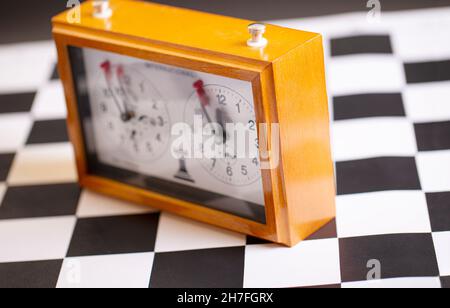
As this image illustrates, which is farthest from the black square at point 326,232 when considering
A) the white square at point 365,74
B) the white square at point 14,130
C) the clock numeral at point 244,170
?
the white square at point 14,130

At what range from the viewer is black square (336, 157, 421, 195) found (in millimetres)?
2297

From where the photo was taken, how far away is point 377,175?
235 cm

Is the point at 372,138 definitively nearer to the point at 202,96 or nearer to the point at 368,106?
the point at 368,106

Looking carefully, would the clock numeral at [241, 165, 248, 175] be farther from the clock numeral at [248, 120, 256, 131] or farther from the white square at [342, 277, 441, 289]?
the white square at [342, 277, 441, 289]

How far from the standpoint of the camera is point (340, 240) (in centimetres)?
213

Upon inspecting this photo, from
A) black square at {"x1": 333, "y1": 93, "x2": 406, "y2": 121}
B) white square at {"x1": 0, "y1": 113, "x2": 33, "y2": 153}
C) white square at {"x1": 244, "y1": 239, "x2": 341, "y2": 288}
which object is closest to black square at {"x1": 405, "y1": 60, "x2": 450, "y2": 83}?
black square at {"x1": 333, "y1": 93, "x2": 406, "y2": 121}

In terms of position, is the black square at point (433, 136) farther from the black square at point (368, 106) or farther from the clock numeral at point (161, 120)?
the clock numeral at point (161, 120)

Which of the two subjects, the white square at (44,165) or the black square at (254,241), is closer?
the black square at (254,241)

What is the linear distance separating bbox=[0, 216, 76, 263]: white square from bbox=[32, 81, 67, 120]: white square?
60 centimetres

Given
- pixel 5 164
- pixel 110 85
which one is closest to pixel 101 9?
pixel 110 85

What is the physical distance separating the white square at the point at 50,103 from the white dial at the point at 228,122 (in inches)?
32.5

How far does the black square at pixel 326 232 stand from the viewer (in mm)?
2154

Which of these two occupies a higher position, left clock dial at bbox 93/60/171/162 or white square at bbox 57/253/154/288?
left clock dial at bbox 93/60/171/162
